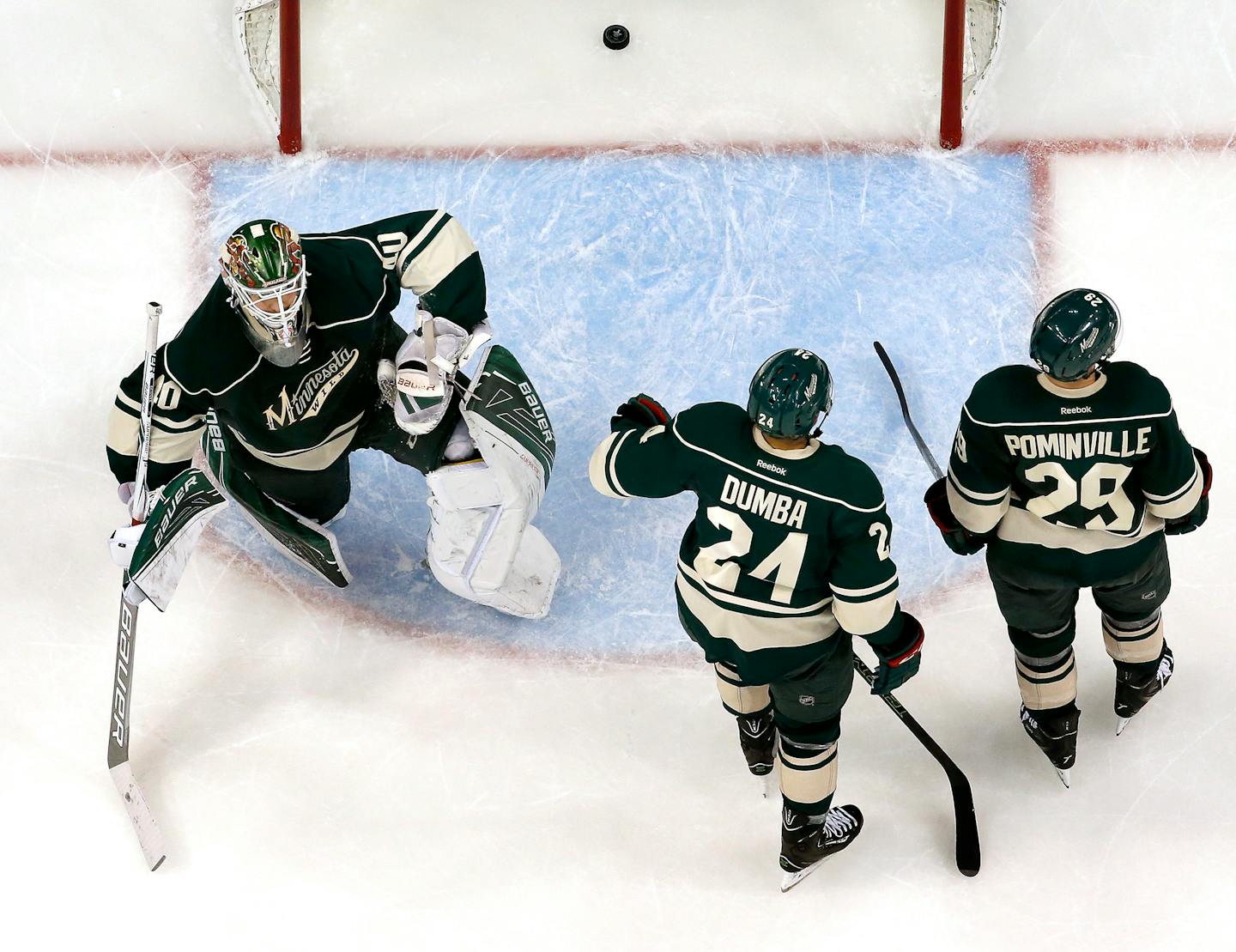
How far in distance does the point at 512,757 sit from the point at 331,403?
0.97 meters

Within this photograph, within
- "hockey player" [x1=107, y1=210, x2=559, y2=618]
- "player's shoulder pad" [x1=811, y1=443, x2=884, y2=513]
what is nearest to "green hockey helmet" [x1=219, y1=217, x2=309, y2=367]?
"hockey player" [x1=107, y1=210, x2=559, y2=618]

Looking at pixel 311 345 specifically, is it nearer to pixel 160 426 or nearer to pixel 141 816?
pixel 160 426

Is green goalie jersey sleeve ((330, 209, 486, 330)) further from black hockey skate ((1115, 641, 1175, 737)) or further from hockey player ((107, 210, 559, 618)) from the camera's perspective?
black hockey skate ((1115, 641, 1175, 737))

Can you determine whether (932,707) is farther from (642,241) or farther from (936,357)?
(642,241)

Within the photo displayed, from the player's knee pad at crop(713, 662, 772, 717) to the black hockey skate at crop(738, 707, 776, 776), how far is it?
22mm

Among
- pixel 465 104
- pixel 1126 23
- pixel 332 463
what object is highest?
pixel 1126 23

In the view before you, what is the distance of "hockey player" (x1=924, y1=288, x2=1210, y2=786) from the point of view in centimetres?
255

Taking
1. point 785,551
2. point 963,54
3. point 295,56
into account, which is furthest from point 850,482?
point 295,56

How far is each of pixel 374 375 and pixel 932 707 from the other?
1.61m

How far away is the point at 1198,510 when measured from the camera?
8.91 feet

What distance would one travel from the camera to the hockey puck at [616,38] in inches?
168

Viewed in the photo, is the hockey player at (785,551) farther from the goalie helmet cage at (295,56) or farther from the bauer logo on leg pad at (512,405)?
the goalie helmet cage at (295,56)

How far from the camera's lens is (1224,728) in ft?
10.4

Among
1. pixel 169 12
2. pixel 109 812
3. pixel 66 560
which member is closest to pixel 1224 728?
pixel 109 812
